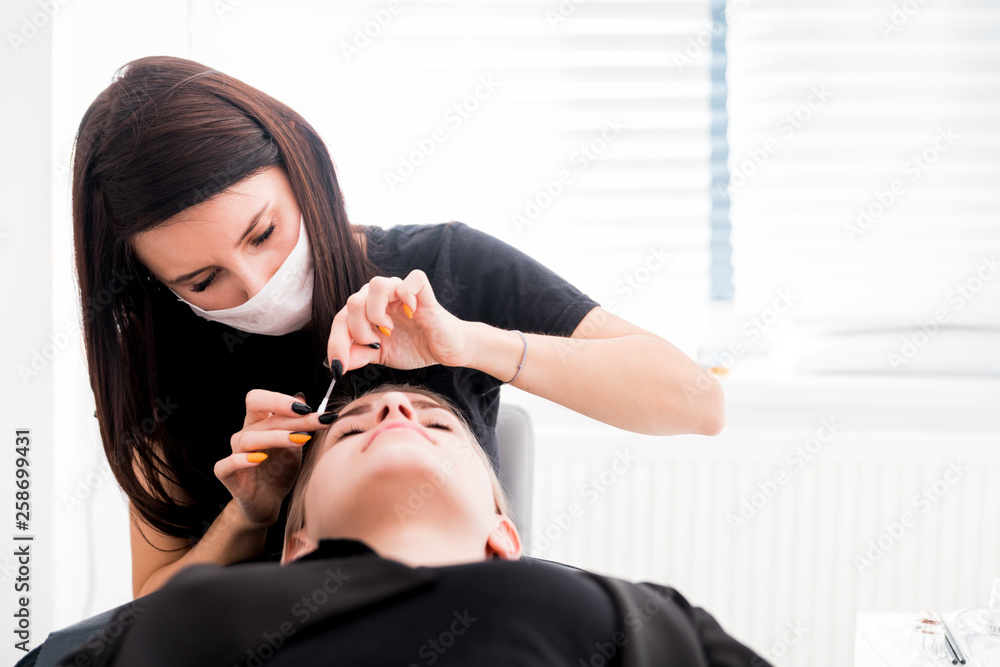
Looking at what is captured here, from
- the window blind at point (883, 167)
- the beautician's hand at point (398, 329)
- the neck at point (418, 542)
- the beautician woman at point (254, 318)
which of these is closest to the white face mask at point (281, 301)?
the beautician woman at point (254, 318)

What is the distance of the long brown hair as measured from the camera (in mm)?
932

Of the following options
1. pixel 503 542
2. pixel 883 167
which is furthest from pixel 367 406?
pixel 883 167

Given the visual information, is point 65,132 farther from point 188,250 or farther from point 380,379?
point 380,379

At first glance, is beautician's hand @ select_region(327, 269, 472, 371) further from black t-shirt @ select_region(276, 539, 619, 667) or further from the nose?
black t-shirt @ select_region(276, 539, 619, 667)

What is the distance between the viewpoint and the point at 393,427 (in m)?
0.92

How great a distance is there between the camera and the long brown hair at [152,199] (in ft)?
3.06

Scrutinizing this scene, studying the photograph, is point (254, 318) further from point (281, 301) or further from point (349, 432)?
point (349, 432)

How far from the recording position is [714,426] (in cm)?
113

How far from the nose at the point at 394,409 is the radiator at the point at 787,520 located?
94 centimetres

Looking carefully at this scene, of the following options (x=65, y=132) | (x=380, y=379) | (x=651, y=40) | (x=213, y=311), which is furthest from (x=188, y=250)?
(x=651, y=40)

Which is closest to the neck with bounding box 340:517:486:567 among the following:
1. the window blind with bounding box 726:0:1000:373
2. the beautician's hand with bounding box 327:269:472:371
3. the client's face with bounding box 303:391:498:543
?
the client's face with bounding box 303:391:498:543

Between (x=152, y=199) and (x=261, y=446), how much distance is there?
1.23 feet

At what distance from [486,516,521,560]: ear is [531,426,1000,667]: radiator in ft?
2.86

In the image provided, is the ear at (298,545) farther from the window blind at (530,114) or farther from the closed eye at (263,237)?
the window blind at (530,114)
